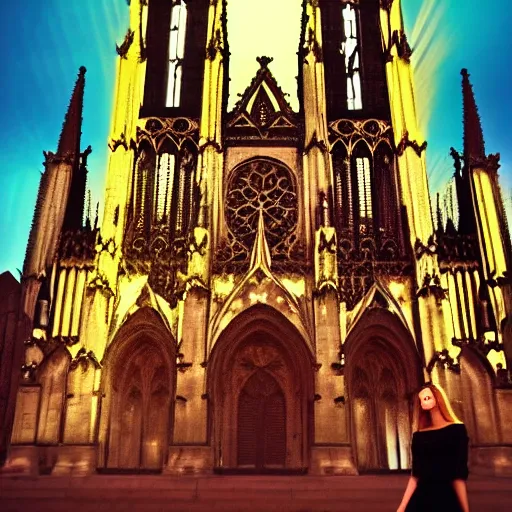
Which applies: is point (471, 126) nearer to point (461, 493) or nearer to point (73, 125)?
point (73, 125)

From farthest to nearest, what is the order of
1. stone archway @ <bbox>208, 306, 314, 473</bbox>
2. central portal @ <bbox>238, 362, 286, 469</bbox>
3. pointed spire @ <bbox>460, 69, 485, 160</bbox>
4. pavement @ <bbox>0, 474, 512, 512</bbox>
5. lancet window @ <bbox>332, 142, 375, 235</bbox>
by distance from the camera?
pointed spire @ <bbox>460, 69, 485, 160</bbox> → lancet window @ <bbox>332, 142, 375, 235</bbox> → central portal @ <bbox>238, 362, 286, 469</bbox> → stone archway @ <bbox>208, 306, 314, 473</bbox> → pavement @ <bbox>0, 474, 512, 512</bbox>

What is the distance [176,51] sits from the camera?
23.5 m

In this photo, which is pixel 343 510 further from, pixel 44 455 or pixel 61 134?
pixel 61 134

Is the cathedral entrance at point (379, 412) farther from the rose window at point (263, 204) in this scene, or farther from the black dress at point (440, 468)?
the black dress at point (440, 468)

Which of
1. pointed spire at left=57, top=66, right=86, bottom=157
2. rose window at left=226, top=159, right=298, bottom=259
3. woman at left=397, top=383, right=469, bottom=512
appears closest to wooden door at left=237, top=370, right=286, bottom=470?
rose window at left=226, top=159, right=298, bottom=259

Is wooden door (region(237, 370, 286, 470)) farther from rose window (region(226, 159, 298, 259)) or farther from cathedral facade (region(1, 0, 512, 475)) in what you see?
rose window (region(226, 159, 298, 259))

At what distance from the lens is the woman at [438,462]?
4.29 meters

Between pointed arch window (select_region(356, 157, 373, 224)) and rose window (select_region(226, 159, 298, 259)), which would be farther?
pointed arch window (select_region(356, 157, 373, 224))

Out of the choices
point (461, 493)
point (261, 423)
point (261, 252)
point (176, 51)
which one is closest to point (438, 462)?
point (461, 493)

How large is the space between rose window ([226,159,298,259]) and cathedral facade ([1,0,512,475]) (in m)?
0.07

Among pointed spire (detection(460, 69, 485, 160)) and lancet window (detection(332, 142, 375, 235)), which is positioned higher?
pointed spire (detection(460, 69, 485, 160))

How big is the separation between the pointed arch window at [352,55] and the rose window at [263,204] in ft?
14.0

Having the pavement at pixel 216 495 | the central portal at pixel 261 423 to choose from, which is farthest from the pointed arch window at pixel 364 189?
the pavement at pixel 216 495

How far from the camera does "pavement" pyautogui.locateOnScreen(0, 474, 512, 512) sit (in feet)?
32.3
